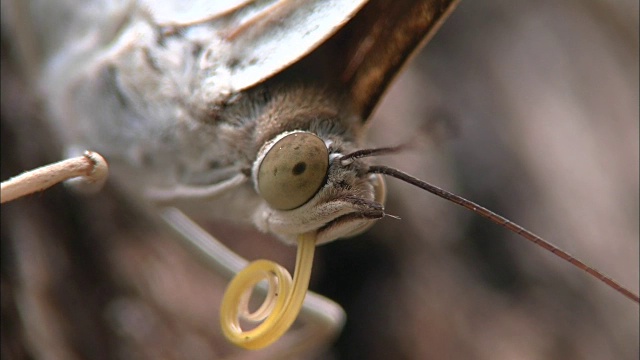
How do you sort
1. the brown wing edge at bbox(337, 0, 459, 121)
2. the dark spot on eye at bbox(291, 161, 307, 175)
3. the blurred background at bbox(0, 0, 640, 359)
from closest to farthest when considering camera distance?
the dark spot on eye at bbox(291, 161, 307, 175) < the brown wing edge at bbox(337, 0, 459, 121) < the blurred background at bbox(0, 0, 640, 359)

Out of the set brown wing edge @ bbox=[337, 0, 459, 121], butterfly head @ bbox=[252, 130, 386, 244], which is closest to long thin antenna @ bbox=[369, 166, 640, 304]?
butterfly head @ bbox=[252, 130, 386, 244]

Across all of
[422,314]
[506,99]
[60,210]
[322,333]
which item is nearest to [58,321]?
[60,210]

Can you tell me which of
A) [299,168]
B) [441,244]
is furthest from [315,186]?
[441,244]

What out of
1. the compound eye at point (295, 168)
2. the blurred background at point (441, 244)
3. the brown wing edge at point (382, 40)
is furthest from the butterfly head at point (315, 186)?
the blurred background at point (441, 244)

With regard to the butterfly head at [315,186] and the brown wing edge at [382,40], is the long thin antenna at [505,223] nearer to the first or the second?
the butterfly head at [315,186]

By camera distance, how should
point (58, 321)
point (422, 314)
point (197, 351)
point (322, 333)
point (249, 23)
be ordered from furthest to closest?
1. point (422, 314)
2. point (197, 351)
3. point (322, 333)
4. point (58, 321)
5. point (249, 23)

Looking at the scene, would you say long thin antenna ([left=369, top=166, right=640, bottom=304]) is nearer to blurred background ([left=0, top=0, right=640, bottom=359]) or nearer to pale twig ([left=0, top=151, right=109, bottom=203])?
blurred background ([left=0, top=0, right=640, bottom=359])

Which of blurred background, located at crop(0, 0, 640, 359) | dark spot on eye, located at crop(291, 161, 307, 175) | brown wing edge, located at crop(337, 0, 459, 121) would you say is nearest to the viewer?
dark spot on eye, located at crop(291, 161, 307, 175)

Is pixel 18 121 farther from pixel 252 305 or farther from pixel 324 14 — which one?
pixel 324 14

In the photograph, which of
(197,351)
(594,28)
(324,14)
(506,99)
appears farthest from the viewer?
(594,28)
